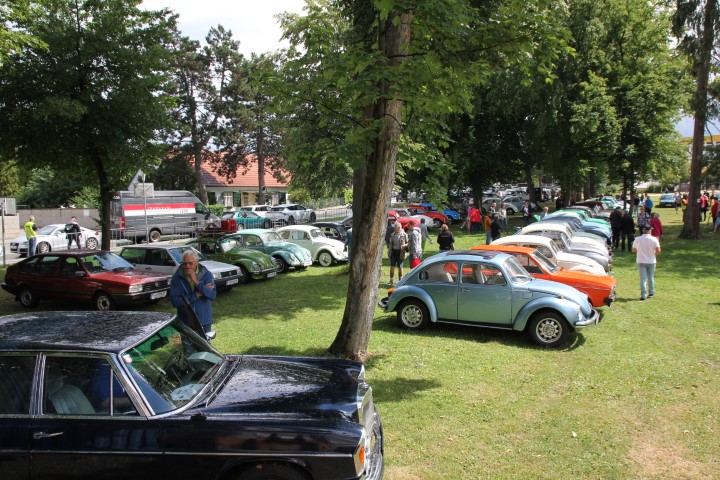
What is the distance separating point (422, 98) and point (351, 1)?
441 cm

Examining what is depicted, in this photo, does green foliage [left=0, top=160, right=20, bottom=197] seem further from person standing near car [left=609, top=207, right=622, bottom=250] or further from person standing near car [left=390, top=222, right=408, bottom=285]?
person standing near car [left=609, top=207, right=622, bottom=250]

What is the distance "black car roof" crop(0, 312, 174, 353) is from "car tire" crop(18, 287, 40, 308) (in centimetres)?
933

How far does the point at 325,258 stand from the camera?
1955cm

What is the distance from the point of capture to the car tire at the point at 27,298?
496 inches

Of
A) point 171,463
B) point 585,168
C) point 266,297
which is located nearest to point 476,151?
point 585,168

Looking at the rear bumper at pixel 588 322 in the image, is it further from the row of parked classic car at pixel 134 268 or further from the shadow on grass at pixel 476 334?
the row of parked classic car at pixel 134 268

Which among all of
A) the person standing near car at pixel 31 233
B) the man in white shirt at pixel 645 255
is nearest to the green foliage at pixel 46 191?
the person standing near car at pixel 31 233

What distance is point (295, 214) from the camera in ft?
135

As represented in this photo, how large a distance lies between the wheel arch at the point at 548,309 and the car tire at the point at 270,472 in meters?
6.17

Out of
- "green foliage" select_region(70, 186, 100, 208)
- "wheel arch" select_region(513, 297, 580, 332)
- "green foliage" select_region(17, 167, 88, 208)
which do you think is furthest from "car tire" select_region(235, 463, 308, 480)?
"green foliage" select_region(17, 167, 88, 208)

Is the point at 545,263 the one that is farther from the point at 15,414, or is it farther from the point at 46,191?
the point at 46,191

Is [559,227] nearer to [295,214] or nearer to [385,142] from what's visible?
[385,142]

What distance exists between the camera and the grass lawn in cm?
507

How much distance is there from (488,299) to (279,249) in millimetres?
10275
